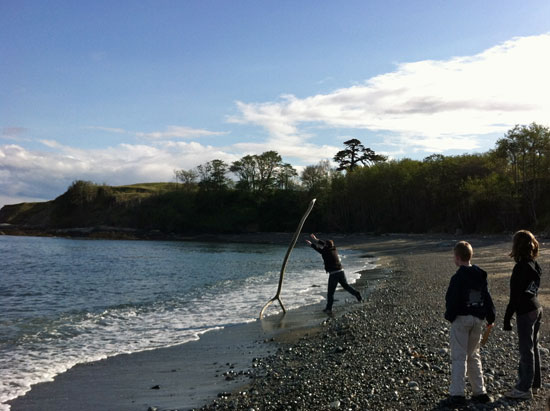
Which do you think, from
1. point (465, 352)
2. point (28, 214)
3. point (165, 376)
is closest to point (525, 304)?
point (465, 352)

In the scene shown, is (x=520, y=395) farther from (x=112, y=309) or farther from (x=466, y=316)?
(x=112, y=309)

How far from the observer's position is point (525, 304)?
5.84 m

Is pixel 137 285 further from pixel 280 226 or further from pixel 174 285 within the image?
pixel 280 226

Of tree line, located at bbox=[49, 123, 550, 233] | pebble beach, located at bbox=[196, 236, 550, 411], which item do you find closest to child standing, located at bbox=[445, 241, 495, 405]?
pebble beach, located at bbox=[196, 236, 550, 411]

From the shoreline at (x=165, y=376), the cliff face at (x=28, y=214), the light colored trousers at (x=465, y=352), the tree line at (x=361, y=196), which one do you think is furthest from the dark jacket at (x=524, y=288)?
the cliff face at (x=28, y=214)

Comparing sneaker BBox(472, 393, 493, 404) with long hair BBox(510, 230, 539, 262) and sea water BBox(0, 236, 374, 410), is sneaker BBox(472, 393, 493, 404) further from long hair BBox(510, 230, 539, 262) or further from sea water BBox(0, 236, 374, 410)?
sea water BBox(0, 236, 374, 410)

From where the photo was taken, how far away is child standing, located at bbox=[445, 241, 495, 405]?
5.71 metres

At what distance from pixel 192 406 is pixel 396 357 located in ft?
11.9

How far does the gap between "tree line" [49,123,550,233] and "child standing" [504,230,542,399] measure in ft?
164

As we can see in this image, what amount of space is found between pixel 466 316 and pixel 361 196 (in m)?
75.6

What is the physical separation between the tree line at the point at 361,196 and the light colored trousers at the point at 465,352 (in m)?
50.6

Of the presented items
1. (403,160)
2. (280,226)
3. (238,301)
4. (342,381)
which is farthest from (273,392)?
(280,226)

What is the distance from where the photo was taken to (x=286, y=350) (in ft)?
30.8

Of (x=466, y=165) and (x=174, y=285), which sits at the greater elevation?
(x=466, y=165)
